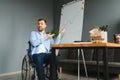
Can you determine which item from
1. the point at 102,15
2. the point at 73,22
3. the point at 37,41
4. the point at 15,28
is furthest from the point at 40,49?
the point at 102,15

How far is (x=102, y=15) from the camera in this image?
16.1 ft

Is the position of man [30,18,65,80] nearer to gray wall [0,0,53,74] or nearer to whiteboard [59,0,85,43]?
whiteboard [59,0,85,43]

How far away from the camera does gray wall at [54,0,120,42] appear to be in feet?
15.3

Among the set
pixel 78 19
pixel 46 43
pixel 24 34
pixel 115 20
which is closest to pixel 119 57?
pixel 115 20

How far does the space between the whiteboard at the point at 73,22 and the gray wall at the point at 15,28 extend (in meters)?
1.14

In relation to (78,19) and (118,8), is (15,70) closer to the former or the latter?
(78,19)

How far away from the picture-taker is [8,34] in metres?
4.85

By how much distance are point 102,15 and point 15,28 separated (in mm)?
2151

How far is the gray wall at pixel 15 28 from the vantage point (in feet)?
15.6

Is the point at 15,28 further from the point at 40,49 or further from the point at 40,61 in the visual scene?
the point at 40,61

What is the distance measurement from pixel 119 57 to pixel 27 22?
8.12 feet

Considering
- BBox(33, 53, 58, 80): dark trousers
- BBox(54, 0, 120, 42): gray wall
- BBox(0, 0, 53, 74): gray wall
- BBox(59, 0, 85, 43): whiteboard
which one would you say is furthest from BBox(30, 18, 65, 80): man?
BBox(54, 0, 120, 42): gray wall

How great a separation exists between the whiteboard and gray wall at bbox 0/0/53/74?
1.14 meters

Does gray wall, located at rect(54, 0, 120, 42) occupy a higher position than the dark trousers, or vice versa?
gray wall, located at rect(54, 0, 120, 42)
